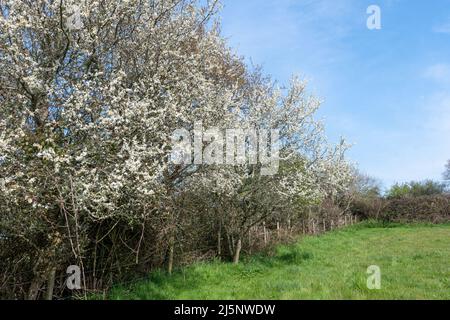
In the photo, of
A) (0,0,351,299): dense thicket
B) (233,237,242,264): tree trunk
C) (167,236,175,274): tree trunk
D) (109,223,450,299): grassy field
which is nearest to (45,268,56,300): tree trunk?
(0,0,351,299): dense thicket

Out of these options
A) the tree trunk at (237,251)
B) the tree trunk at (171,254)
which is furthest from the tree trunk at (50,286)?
the tree trunk at (237,251)

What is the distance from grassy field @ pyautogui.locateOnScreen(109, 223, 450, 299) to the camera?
7873mm

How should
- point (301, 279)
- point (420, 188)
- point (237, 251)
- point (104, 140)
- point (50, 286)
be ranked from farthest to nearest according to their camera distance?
point (420, 188) < point (237, 251) < point (301, 279) < point (50, 286) < point (104, 140)

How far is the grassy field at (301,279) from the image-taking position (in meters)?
7.87


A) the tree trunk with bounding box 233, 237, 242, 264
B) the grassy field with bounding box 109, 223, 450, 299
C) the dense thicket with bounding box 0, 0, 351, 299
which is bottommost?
the grassy field with bounding box 109, 223, 450, 299

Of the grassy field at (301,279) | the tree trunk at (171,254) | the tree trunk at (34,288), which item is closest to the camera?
the tree trunk at (34,288)

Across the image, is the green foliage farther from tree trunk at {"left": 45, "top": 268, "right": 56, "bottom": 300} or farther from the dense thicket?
tree trunk at {"left": 45, "top": 268, "right": 56, "bottom": 300}

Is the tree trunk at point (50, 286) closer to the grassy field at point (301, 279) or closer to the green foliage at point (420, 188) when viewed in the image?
the grassy field at point (301, 279)

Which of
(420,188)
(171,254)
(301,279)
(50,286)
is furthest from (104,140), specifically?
(420,188)

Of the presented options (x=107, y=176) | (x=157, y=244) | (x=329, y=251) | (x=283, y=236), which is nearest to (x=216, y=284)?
(x=157, y=244)

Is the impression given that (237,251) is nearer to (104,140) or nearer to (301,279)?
(301,279)

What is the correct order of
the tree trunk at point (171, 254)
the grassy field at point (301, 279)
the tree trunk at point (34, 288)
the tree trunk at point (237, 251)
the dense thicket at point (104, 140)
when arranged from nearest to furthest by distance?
the dense thicket at point (104, 140), the tree trunk at point (34, 288), the grassy field at point (301, 279), the tree trunk at point (171, 254), the tree trunk at point (237, 251)

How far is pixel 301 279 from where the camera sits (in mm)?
9383

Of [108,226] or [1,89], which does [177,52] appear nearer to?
[1,89]
